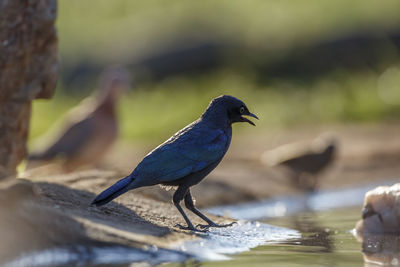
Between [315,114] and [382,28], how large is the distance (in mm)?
5972

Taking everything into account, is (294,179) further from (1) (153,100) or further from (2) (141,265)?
(1) (153,100)

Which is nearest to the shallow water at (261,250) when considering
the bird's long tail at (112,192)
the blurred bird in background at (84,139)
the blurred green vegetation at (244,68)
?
the bird's long tail at (112,192)

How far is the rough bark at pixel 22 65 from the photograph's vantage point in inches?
265

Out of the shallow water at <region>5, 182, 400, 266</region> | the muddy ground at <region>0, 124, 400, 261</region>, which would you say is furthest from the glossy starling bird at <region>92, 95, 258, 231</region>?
the shallow water at <region>5, 182, 400, 266</region>

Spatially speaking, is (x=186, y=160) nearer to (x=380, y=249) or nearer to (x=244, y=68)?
(x=380, y=249)

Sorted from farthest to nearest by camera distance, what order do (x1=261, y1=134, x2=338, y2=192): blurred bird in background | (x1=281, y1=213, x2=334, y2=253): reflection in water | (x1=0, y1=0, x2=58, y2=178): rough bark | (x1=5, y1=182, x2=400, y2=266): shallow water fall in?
(x1=261, y1=134, x2=338, y2=192): blurred bird in background, (x1=0, y1=0, x2=58, y2=178): rough bark, (x1=281, y1=213, x2=334, y2=253): reflection in water, (x1=5, y1=182, x2=400, y2=266): shallow water

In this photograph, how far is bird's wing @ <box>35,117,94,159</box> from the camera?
33.9ft

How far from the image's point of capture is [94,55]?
2608 cm

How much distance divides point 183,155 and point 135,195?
141 cm

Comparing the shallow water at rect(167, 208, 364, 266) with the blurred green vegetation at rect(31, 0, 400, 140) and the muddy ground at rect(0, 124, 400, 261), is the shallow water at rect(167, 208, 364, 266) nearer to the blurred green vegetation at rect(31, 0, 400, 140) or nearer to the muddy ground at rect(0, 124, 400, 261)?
the muddy ground at rect(0, 124, 400, 261)

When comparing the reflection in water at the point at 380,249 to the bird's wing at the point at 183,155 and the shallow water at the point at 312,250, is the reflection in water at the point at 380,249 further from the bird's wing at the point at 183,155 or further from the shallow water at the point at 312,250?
the bird's wing at the point at 183,155

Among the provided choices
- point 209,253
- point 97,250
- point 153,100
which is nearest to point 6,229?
point 97,250

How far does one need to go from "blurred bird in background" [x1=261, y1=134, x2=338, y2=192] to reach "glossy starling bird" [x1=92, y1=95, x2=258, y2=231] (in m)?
5.05

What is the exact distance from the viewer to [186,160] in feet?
18.3
